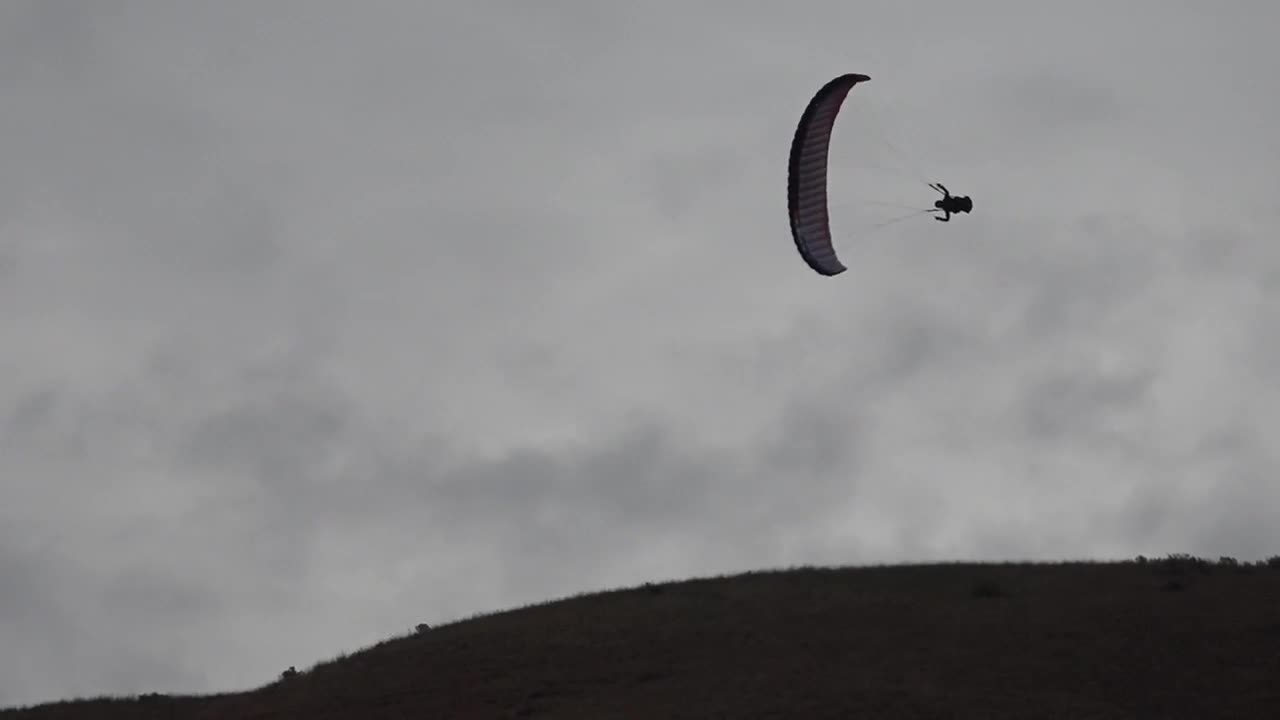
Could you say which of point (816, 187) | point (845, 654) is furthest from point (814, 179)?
point (845, 654)

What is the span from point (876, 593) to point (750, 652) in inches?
239

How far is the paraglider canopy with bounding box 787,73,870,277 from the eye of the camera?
3688cm

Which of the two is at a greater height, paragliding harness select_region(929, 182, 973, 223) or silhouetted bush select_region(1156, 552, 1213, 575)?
paragliding harness select_region(929, 182, 973, 223)

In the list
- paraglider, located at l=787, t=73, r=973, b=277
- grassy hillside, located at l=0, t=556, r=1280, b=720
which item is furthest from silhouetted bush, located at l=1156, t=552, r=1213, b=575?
paraglider, located at l=787, t=73, r=973, b=277

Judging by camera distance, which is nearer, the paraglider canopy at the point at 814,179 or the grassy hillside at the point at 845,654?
the grassy hillside at the point at 845,654

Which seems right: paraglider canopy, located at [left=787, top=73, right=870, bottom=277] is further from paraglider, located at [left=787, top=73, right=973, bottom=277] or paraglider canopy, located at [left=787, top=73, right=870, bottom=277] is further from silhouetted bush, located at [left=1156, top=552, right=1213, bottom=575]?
silhouetted bush, located at [left=1156, top=552, right=1213, bottom=575]

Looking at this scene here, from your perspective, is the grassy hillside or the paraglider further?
the paraglider

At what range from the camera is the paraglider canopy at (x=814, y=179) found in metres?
36.9

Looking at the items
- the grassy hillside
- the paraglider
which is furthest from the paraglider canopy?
the grassy hillside

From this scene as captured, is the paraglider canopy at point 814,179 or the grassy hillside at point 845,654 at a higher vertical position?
the paraglider canopy at point 814,179

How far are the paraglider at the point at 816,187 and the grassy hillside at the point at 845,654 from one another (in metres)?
8.16

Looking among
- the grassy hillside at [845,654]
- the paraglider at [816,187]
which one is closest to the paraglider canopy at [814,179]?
the paraglider at [816,187]

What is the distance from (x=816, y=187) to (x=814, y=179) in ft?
0.65

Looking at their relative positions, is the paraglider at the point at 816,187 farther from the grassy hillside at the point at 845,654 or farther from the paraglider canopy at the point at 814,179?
the grassy hillside at the point at 845,654
